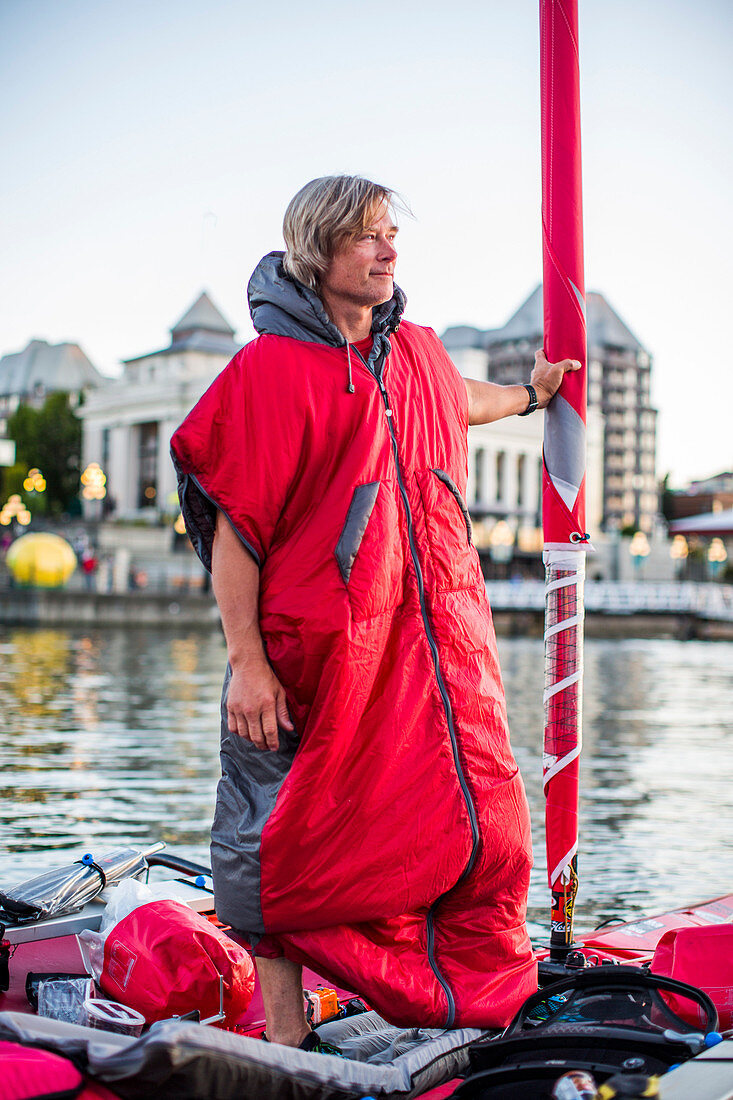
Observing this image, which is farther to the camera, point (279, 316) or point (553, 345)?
point (553, 345)

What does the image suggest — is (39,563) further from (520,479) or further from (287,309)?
(520,479)

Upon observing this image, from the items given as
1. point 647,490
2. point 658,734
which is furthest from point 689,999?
point 647,490

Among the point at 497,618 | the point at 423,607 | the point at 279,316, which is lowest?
the point at 497,618

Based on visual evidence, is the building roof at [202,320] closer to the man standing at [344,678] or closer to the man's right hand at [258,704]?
the man standing at [344,678]

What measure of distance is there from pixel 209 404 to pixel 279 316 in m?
0.27

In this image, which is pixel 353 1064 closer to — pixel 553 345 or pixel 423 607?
pixel 423 607

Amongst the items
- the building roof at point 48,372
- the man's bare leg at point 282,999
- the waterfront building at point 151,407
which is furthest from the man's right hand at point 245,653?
the building roof at point 48,372

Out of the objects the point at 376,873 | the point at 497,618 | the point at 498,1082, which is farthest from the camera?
the point at 497,618

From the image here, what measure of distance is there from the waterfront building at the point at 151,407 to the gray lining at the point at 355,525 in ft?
230

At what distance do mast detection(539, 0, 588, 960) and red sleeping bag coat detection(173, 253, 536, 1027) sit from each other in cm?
57

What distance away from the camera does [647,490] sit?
10519cm

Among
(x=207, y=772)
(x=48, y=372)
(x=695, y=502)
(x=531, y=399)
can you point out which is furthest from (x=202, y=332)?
(x=531, y=399)

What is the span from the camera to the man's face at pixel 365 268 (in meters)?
2.35

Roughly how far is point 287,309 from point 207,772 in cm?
647
